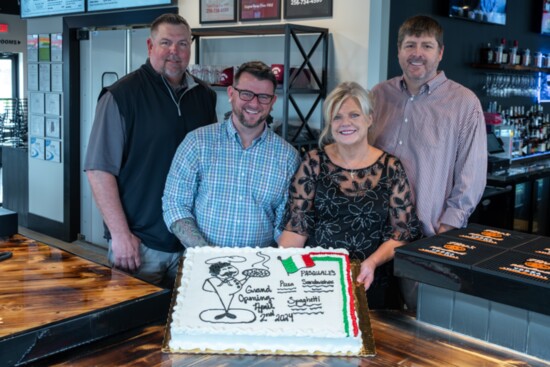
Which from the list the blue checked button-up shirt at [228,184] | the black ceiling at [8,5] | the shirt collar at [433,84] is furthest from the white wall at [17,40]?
the shirt collar at [433,84]

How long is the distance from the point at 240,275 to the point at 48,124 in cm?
530

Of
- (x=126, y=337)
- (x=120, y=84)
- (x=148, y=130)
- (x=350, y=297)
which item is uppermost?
(x=120, y=84)

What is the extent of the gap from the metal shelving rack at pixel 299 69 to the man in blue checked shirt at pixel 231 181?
1.46 metres

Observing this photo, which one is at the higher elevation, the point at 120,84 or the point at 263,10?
the point at 263,10

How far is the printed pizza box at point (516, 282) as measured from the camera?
5.19 feet

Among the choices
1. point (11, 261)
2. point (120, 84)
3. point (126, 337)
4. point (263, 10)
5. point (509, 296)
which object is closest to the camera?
point (509, 296)

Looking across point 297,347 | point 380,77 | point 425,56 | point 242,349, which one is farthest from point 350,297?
point 380,77

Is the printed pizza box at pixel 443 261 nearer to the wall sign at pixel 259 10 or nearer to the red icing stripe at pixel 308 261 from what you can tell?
the red icing stripe at pixel 308 261

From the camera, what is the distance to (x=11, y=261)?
7.60ft

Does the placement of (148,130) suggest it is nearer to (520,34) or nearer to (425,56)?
(425,56)

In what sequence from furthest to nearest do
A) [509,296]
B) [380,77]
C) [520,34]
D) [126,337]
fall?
[520,34]
[380,77]
[126,337]
[509,296]

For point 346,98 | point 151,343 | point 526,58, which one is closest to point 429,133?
point 346,98

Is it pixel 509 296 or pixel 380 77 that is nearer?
pixel 509 296

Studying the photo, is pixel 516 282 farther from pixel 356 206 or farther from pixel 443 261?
pixel 356 206
